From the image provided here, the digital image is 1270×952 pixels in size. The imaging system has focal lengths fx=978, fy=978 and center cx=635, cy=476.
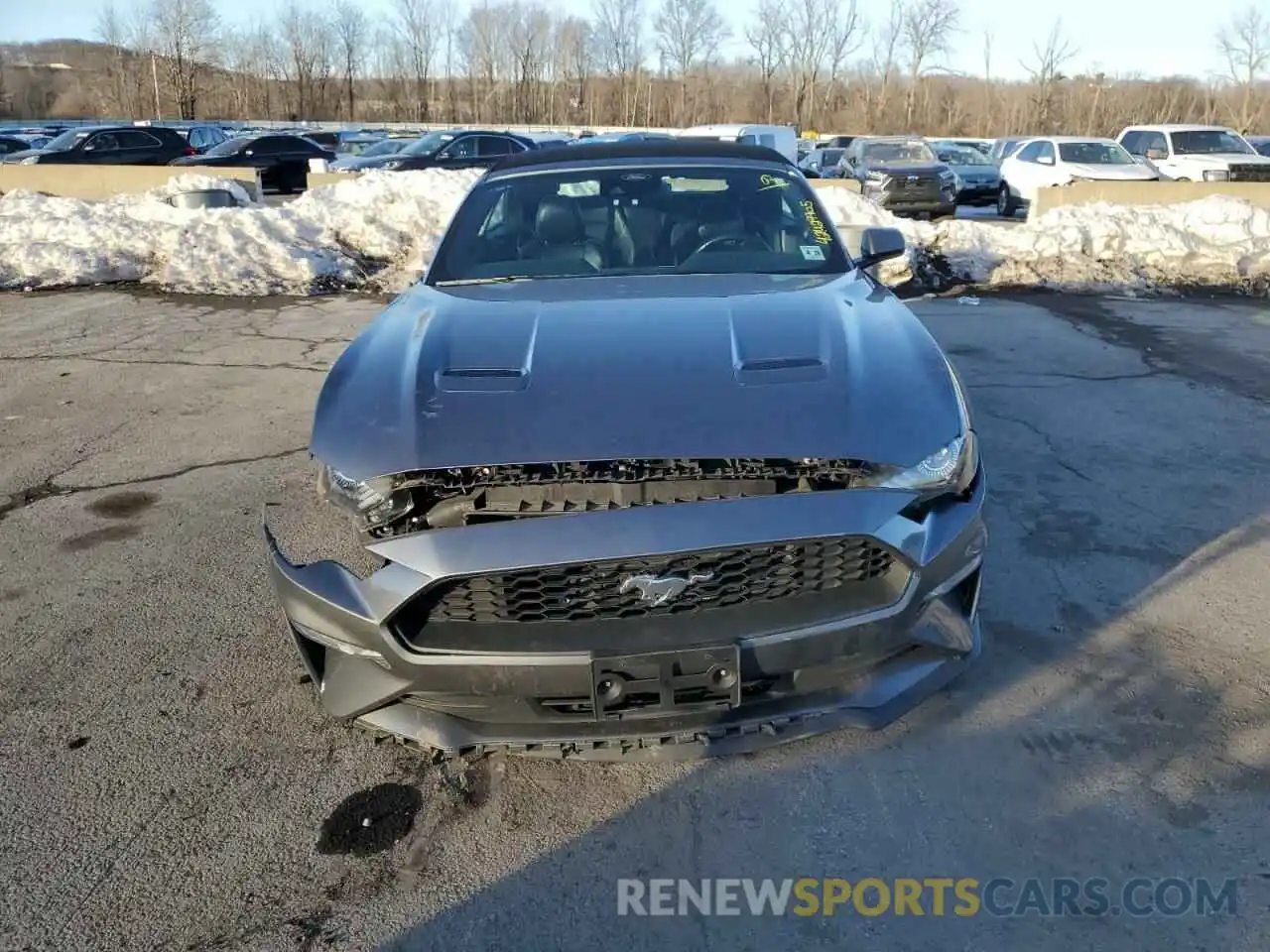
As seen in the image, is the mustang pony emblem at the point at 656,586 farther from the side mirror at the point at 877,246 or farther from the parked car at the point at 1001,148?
the parked car at the point at 1001,148

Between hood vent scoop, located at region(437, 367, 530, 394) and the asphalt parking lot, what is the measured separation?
1083 millimetres

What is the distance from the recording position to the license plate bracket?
2346 mm

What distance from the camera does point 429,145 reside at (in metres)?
21.6

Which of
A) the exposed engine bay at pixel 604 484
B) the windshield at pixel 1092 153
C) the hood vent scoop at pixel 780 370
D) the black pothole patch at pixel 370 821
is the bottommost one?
the black pothole patch at pixel 370 821

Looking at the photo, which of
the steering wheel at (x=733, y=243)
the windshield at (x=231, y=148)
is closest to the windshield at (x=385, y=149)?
the windshield at (x=231, y=148)

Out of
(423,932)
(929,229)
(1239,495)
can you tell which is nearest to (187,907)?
(423,932)

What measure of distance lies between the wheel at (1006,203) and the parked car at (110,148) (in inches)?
739

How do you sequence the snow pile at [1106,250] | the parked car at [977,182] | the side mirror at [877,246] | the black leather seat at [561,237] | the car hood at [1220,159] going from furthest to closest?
the parked car at [977,182] → the car hood at [1220,159] → the snow pile at [1106,250] → the side mirror at [877,246] → the black leather seat at [561,237]

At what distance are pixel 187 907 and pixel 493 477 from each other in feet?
4.12

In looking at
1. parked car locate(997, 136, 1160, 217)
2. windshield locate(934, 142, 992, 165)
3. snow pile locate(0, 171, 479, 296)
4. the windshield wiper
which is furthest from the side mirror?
windshield locate(934, 142, 992, 165)

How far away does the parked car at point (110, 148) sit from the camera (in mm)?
20766

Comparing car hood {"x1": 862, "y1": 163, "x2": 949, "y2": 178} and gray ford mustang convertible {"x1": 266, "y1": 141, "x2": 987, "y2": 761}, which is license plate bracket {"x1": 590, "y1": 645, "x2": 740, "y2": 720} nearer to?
gray ford mustang convertible {"x1": 266, "y1": 141, "x2": 987, "y2": 761}

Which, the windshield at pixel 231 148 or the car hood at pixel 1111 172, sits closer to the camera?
the car hood at pixel 1111 172

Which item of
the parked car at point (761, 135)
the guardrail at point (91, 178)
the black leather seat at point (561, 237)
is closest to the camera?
the black leather seat at point (561, 237)
